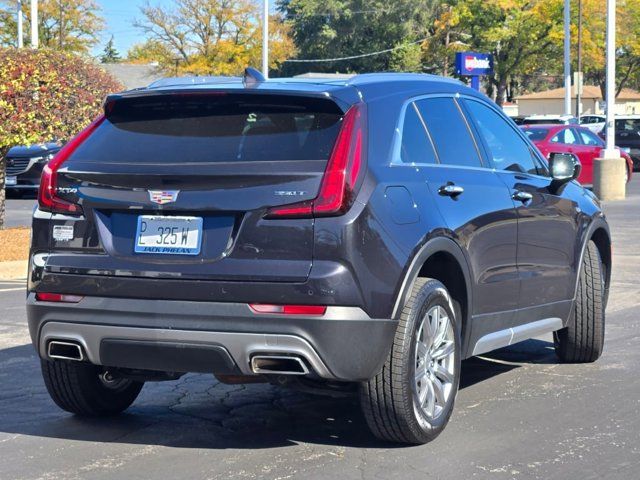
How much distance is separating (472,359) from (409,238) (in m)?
2.78

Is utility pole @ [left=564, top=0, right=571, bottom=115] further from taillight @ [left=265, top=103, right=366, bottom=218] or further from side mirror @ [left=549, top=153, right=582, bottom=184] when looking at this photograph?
taillight @ [left=265, top=103, right=366, bottom=218]

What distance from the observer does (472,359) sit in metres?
8.00

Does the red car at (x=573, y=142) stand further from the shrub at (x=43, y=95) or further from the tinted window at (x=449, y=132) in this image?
the tinted window at (x=449, y=132)

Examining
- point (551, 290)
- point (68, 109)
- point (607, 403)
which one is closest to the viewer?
point (607, 403)

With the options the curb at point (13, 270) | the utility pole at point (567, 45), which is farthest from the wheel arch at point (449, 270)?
the utility pole at point (567, 45)

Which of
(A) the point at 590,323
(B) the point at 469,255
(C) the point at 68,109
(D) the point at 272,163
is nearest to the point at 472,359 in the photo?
(A) the point at 590,323

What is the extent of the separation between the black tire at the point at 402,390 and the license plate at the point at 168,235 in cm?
99

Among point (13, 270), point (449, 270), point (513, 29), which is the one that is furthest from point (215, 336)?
point (513, 29)

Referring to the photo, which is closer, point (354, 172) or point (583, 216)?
point (354, 172)

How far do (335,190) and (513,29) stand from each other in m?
64.8

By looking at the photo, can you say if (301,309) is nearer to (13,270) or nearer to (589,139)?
(13,270)

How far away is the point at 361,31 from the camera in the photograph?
7575 cm

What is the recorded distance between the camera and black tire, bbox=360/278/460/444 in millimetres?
5324

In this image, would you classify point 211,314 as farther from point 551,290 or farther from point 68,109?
point 68,109
